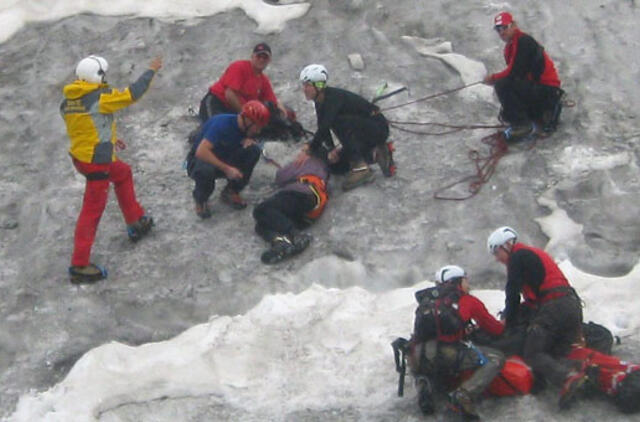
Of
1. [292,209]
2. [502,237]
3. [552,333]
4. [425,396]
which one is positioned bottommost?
[292,209]

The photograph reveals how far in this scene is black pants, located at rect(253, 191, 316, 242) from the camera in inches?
376

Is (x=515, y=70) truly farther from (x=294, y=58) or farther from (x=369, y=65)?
(x=294, y=58)

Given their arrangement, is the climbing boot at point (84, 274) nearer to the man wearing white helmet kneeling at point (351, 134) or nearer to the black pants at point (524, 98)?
the man wearing white helmet kneeling at point (351, 134)

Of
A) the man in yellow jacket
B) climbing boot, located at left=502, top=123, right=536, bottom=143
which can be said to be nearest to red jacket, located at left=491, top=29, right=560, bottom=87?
climbing boot, located at left=502, top=123, right=536, bottom=143

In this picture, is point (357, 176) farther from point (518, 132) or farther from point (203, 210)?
point (518, 132)

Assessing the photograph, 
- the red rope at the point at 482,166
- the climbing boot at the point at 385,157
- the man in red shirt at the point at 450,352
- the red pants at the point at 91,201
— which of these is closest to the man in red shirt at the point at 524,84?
the red rope at the point at 482,166

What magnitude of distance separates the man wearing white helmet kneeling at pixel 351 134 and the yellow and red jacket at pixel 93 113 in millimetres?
1900

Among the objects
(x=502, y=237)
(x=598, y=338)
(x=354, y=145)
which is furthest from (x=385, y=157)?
(x=598, y=338)

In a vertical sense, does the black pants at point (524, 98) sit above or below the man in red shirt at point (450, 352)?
below

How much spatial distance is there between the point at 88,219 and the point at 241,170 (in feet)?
5.25

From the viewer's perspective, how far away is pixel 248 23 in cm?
1349

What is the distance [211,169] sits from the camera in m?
9.77

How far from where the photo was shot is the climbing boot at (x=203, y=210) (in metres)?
10.0

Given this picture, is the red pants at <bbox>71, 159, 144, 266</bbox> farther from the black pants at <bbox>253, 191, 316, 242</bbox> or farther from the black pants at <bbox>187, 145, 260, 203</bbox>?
the black pants at <bbox>253, 191, 316, 242</bbox>
